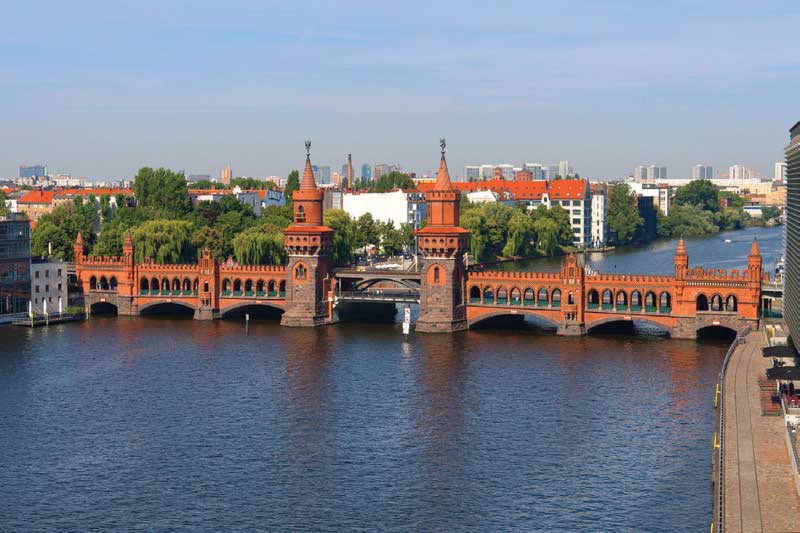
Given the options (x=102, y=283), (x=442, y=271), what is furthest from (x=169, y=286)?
(x=442, y=271)

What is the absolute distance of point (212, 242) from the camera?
180125 mm

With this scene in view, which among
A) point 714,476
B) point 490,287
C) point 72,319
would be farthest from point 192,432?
point 72,319

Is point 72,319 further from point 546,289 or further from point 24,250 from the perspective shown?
point 546,289

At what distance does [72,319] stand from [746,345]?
77.5 m

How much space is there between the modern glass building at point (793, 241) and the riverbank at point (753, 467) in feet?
28.4

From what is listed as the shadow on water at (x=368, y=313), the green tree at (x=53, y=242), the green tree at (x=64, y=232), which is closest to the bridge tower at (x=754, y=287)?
the shadow on water at (x=368, y=313)

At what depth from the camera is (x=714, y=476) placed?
68.0 m

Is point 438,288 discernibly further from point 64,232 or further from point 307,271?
point 64,232

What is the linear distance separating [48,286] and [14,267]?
17.0ft

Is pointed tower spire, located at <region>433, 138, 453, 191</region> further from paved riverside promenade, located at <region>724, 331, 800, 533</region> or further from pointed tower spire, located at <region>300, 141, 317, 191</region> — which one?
paved riverside promenade, located at <region>724, 331, 800, 533</region>

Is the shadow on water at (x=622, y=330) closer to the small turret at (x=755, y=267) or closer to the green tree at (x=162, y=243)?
the small turret at (x=755, y=267)

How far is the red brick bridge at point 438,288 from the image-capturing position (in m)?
121

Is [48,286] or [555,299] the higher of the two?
[48,286]

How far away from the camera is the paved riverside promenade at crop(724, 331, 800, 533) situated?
57.1 meters
